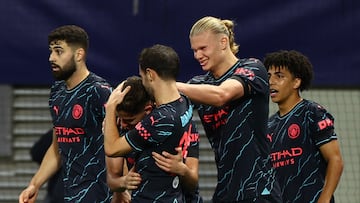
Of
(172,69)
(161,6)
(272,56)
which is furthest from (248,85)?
(161,6)

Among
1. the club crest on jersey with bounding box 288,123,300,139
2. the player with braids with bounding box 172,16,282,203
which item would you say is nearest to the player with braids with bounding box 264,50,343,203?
the club crest on jersey with bounding box 288,123,300,139

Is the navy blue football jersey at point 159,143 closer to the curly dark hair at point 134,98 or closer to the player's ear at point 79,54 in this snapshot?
the curly dark hair at point 134,98

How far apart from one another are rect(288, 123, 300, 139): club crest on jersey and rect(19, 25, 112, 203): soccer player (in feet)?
3.97

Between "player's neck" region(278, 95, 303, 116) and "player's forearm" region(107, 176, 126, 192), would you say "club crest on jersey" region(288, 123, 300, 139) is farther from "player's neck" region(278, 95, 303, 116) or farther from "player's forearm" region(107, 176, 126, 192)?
"player's forearm" region(107, 176, 126, 192)

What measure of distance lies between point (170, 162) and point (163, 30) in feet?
10.6

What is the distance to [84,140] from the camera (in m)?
6.83

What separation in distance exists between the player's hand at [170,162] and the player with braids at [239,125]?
50cm

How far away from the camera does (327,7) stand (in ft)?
28.3

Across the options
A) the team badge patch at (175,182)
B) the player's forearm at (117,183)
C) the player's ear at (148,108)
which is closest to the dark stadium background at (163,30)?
the player's forearm at (117,183)

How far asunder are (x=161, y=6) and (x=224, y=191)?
2876 millimetres

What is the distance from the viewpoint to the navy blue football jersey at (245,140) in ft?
19.8

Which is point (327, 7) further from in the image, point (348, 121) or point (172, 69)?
point (172, 69)

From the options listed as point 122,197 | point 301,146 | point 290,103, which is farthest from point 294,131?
point 122,197

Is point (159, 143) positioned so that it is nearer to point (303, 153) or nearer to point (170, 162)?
point (170, 162)
